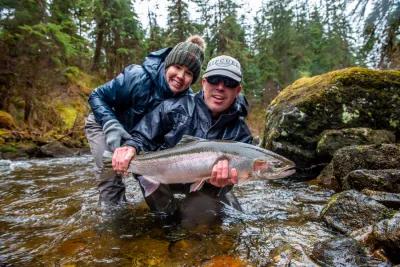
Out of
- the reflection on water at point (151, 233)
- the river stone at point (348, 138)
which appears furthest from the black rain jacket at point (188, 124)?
the river stone at point (348, 138)

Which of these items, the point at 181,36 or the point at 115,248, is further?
the point at 181,36

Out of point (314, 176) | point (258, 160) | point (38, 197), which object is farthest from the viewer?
point (314, 176)

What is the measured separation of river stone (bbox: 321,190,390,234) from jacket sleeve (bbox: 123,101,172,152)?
6.81ft

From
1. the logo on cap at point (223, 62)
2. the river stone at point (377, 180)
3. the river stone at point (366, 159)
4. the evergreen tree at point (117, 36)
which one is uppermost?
the evergreen tree at point (117, 36)

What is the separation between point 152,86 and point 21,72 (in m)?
15.1

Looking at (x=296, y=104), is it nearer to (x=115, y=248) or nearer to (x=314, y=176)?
(x=314, y=176)

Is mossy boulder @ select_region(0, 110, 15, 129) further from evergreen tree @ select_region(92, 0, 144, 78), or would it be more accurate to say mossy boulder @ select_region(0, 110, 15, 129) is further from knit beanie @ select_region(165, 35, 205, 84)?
knit beanie @ select_region(165, 35, 205, 84)

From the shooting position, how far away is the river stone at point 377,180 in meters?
4.77

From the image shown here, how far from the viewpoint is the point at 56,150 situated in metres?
14.3

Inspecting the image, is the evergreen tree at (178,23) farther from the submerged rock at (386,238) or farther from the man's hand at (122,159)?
the submerged rock at (386,238)

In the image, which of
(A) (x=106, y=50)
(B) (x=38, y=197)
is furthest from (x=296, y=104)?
(A) (x=106, y=50)

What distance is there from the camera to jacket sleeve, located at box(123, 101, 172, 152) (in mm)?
4379

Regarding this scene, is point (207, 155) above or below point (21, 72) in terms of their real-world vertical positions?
below

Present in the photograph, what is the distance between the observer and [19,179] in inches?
328
